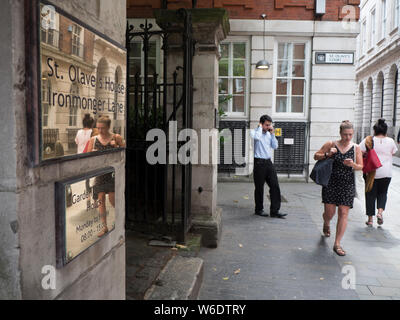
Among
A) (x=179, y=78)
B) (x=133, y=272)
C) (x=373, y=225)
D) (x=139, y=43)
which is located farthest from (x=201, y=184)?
(x=139, y=43)

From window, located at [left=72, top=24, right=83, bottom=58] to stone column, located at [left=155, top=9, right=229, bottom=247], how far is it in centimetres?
364

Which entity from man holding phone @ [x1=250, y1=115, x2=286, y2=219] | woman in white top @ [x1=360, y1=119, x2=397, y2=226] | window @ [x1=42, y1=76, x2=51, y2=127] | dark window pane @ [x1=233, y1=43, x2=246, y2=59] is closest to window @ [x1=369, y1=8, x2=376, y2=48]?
dark window pane @ [x1=233, y1=43, x2=246, y2=59]

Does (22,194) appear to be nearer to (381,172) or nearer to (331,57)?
(381,172)

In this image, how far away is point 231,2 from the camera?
38.1 feet

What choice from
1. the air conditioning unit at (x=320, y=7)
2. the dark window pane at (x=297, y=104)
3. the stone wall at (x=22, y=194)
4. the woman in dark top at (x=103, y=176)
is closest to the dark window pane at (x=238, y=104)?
the dark window pane at (x=297, y=104)

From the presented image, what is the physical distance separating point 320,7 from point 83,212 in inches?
457

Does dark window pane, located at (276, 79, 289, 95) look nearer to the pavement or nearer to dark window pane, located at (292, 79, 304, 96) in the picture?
dark window pane, located at (292, 79, 304, 96)

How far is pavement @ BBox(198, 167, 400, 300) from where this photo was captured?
4.09 metres

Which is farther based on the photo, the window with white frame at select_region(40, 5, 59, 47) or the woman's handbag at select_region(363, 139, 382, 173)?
the woman's handbag at select_region(363, 139, 382, 173)

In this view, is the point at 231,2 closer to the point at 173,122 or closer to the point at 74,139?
the point at 173,122

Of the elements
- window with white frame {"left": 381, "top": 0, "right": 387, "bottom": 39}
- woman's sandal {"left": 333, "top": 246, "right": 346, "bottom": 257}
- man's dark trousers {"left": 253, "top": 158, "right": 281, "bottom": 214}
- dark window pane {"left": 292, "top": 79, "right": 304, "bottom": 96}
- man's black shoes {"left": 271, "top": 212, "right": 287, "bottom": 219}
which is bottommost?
woman's sandal {"left": 333, "top": 246, "right": 346, "bottom": 257}

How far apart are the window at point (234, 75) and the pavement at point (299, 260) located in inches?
198

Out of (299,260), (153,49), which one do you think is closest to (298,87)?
(153,49)

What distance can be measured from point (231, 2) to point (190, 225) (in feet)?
28.8
